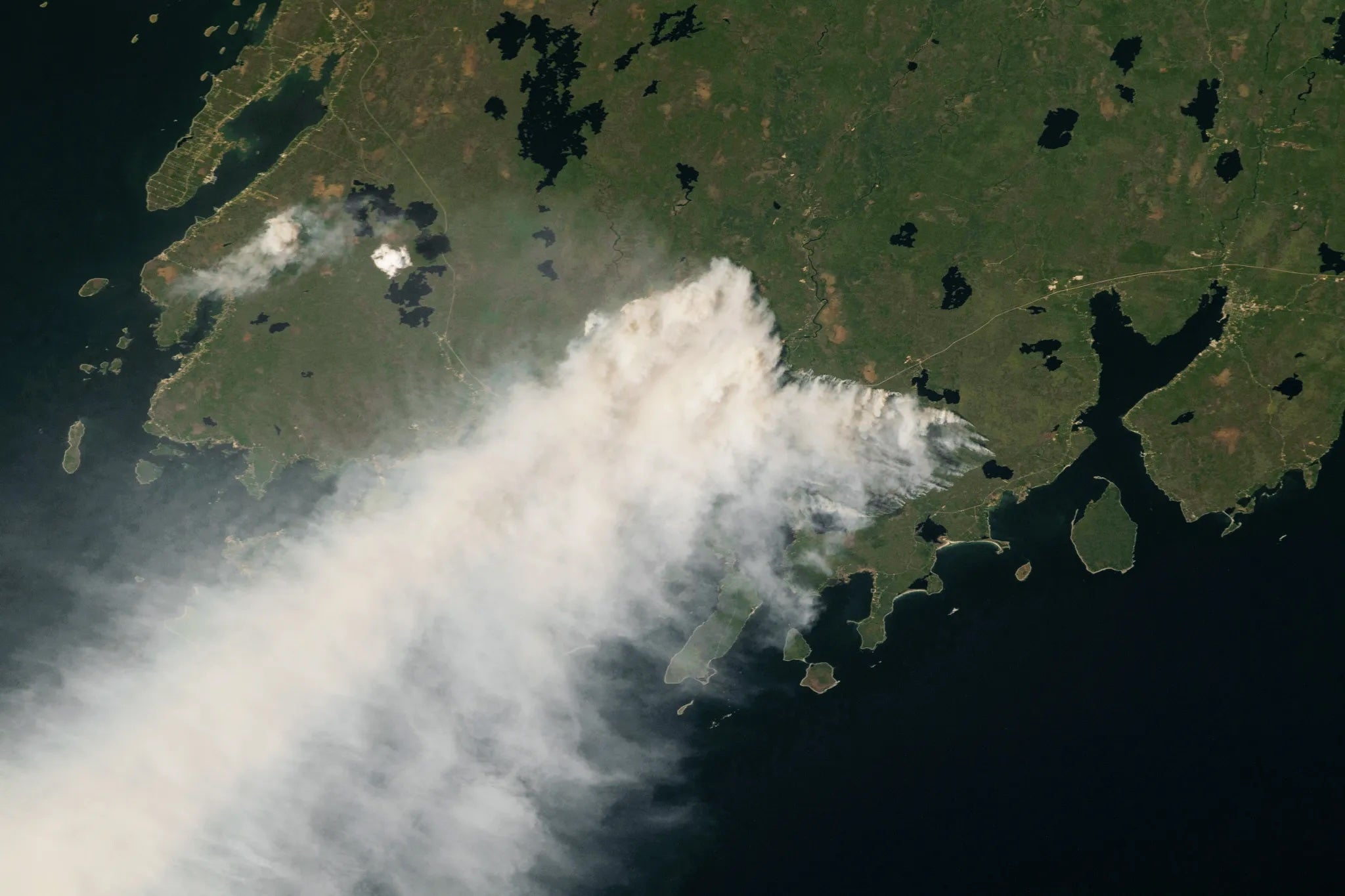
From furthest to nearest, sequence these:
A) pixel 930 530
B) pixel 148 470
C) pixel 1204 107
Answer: pixel 930 530 → pixel 148 470 → pixel 1204 107

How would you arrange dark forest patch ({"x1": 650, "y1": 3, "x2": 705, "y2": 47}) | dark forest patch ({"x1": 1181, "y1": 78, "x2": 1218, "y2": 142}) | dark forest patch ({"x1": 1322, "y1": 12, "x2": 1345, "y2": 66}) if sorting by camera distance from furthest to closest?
dark forest patch ({"x1": 650, "y1": 3, "x2": 705, "y2": 47}) < dark forest patch ({"x1": 1181, "y1": 78, "x2": 1218, "y2": 142}) < dark forest patch ({"x1": 1322, "y1": 12, "x2": 1345, "y2": 66})

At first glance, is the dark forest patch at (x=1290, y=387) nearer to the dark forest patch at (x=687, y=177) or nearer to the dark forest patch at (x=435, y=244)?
the dark forest patch at (x=687, y=177)

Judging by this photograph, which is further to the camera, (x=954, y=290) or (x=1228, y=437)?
(x=1228, y=437)

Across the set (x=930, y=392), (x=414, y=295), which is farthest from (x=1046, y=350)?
(x=414, y=295)

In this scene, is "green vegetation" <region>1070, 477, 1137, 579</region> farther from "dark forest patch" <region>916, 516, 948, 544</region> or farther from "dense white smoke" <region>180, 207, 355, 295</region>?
"dense white smoke" <region>180, 207, 355, 295</region>

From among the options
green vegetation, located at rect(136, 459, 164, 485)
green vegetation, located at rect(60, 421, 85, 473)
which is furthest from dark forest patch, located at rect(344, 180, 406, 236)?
green vegetation, located at rect(60, 421, 85, 473)

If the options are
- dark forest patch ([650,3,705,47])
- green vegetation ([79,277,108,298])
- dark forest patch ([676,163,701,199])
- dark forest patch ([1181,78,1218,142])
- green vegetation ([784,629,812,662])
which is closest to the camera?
dark forest patch ([1181,78,1218,142])

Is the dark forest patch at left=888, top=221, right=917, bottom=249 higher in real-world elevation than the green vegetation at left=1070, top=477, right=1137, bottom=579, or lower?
higher

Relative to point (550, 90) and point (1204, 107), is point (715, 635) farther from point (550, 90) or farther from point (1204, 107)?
point (1204, 107)
